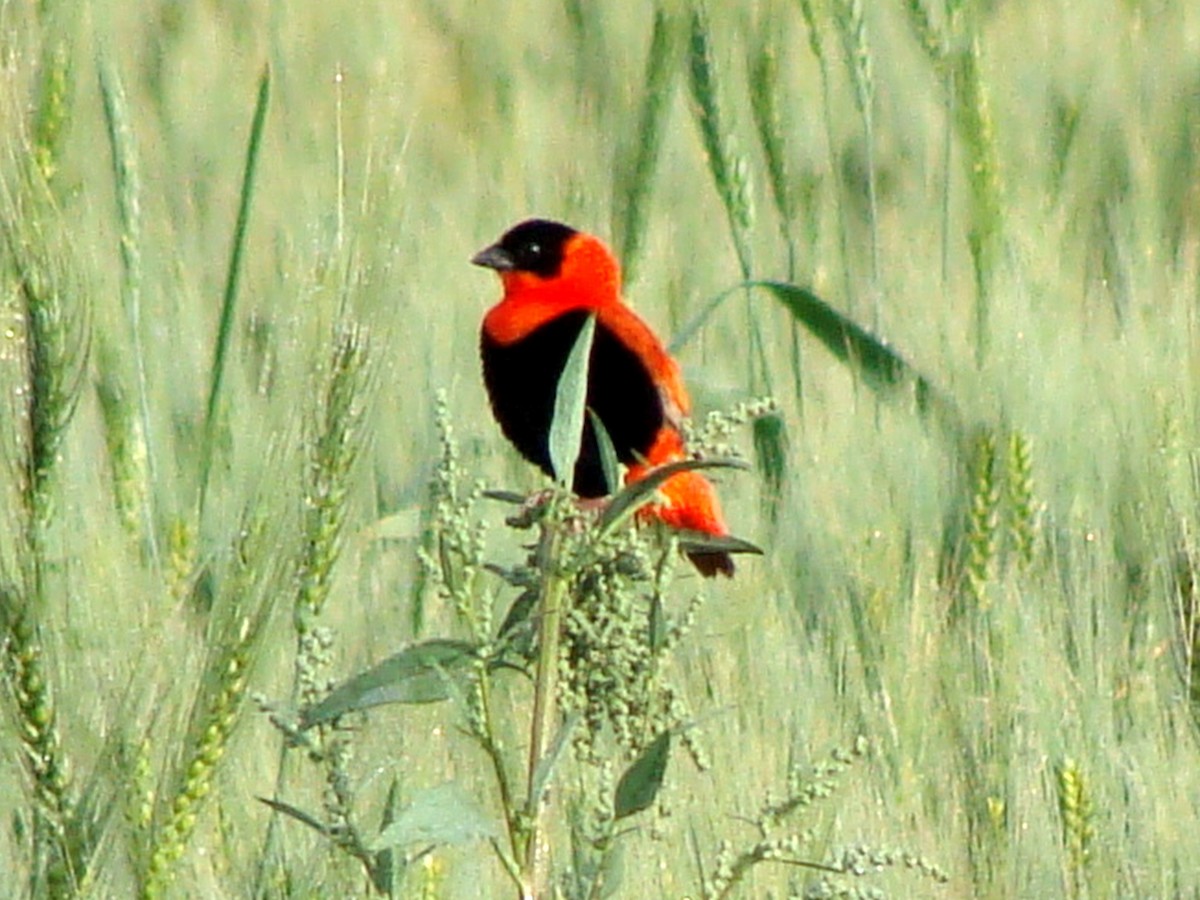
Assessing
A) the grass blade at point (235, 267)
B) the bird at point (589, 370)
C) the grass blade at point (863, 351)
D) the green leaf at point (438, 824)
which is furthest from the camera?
the bird at point (589, 370)

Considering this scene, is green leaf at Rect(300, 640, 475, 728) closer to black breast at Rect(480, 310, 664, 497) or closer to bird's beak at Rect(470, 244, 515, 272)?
black breast at Rect(480, 310, 664, 497)

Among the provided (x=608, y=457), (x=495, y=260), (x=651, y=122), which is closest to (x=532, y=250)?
(x=495, y=260)

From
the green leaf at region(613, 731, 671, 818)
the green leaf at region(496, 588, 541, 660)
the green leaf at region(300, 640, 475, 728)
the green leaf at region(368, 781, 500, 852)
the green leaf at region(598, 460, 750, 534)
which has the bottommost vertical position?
the green leaf at region(368, 781, 500, 852)

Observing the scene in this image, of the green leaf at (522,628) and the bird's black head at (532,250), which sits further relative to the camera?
the bird's black head at (532,250)

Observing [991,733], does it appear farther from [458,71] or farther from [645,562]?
[458,71]

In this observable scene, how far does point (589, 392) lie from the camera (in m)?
2.44

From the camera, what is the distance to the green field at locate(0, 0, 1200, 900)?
4.07 feet

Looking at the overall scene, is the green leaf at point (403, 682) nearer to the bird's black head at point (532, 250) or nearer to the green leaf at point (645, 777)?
the green leaf at point (645, 777)

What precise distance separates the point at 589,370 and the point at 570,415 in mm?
1234

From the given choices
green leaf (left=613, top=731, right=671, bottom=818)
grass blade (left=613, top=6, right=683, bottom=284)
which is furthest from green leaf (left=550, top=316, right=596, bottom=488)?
grass blade (left=613, top=6, right=683, bottom=284)

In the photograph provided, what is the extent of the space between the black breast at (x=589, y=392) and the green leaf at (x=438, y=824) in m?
1.19

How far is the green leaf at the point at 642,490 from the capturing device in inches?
45.1

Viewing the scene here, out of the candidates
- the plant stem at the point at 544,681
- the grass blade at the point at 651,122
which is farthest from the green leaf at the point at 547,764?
the grass blade at the point at 651,122

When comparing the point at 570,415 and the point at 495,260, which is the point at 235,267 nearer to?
the point at 570,415
